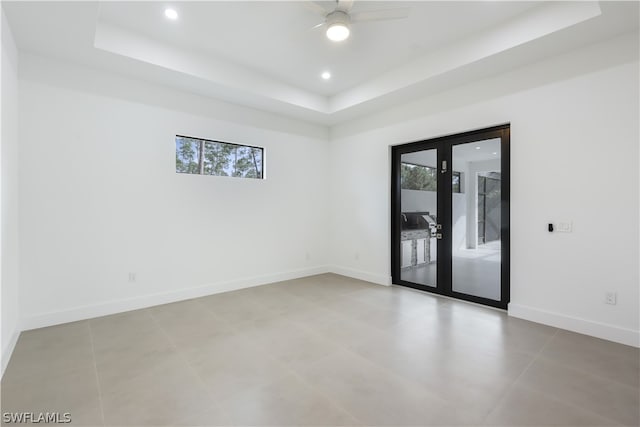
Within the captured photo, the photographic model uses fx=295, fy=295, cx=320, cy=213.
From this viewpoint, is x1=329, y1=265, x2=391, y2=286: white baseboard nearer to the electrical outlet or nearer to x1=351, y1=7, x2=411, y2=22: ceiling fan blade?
the electrical outlet

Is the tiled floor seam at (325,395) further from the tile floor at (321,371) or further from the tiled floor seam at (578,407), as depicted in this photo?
the tiled floor seam at (578,407)

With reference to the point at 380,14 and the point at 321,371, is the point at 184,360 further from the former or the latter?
the point at 380,14

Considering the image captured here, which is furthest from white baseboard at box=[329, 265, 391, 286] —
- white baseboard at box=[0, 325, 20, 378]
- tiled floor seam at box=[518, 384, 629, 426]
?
white baseboard at box=[0, 325, 20, 378]

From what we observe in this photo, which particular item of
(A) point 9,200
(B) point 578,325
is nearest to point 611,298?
(B) point 578,325

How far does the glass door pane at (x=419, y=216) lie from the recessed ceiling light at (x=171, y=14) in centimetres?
381

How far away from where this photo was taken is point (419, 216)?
4941mm

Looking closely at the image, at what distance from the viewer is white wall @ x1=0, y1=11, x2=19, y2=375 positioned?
2.62 metres

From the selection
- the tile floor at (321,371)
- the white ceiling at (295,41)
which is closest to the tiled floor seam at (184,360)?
the tile floor at (321,371)

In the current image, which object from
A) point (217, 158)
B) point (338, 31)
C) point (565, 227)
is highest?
point (338, 31)

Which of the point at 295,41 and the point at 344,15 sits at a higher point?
the point at 295,41

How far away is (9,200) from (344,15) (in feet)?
A: 12.2

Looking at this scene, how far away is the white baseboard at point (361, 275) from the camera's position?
5289 millimetres

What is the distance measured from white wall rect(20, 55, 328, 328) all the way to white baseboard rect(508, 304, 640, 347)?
3.75m

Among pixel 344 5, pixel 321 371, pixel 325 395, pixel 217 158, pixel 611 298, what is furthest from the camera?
pixel 217 158
